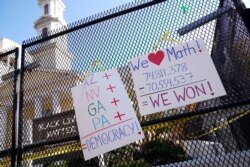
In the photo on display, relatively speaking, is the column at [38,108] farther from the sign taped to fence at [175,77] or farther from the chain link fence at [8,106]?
the sign taped to fence at [175,77]

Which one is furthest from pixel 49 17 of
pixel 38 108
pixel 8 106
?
pixel 38 108

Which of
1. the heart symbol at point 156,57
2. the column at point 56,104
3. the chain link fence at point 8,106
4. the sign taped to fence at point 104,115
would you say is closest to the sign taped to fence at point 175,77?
the heart symbol at point 156,57

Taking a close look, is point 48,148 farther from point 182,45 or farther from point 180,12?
point 180,12

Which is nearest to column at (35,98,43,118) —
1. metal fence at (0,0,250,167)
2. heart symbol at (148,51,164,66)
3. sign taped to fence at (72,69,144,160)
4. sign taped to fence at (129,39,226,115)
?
metal fence at (0,0,250,167)

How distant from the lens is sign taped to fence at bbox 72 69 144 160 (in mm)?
2490

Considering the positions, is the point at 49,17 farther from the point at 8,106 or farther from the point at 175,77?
the point at 175,77

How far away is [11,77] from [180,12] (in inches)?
81.0

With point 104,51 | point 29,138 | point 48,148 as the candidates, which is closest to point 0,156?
point 29,138

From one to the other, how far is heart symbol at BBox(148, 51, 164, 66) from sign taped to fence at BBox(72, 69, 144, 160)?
1.15ft

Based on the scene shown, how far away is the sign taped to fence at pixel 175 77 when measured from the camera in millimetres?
2389

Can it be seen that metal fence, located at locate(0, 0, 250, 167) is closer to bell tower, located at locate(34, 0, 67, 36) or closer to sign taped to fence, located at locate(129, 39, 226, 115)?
sign taped to fence, located at locate(129, 39, 226, 115)

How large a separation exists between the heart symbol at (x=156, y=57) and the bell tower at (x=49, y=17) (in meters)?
32.3

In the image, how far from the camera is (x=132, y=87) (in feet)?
8.85

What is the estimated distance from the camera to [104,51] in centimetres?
296
